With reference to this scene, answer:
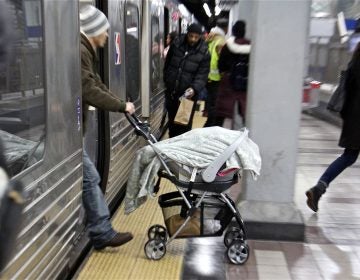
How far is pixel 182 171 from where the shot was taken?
10.4ft

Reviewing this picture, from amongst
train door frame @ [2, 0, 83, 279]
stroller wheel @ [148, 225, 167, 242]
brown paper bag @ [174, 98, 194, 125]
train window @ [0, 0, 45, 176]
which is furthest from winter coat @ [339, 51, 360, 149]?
train window @ [0, 0, 45, 176]

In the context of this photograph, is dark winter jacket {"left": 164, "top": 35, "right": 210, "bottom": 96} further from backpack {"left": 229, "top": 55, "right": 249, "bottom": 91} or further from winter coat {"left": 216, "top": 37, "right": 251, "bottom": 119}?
backpack {"left": 229, "top": 55, "right": 249, "bottom": 91}

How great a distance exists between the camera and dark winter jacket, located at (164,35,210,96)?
18.0 feet

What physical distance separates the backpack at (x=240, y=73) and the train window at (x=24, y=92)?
3377 millimetres

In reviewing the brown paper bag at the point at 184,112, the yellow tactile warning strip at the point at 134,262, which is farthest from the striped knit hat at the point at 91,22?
the brown paper bag at the point at 184,112

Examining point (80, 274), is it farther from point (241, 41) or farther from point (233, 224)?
point (241, 41)

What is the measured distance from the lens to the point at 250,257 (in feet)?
11.6

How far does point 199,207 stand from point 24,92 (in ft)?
5.10

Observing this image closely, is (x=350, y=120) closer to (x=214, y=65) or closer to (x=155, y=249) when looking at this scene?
(x=155, y=249)

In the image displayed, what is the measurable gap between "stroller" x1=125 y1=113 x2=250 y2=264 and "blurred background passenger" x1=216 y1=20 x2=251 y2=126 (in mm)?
2318

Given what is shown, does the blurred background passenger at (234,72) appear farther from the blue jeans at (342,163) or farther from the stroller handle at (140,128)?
the stroller handle at (140,128)

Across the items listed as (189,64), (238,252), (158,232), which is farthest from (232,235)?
(189,64)

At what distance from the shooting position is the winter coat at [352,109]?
4262mm

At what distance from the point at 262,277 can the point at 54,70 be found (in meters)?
1.85
